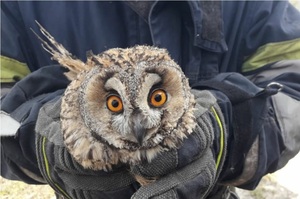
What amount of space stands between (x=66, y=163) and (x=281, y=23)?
40.2 inches

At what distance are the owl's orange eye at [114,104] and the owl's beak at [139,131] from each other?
3.0 inches

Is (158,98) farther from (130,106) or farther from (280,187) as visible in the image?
(280,187)

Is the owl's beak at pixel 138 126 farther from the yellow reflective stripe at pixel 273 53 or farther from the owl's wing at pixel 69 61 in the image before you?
the yellow reflective stripe at pixel 273 53

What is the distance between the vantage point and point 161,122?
4.39ft

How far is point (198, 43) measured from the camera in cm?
162

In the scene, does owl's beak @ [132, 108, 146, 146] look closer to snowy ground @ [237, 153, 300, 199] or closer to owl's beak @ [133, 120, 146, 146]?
owl's beak @ [133, 120, 146, 146]

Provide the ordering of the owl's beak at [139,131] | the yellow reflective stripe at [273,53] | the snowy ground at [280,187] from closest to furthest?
the owl's beak at [139,131], the yellow reflective stripe at [273,53], the snowy ground at [280,187]

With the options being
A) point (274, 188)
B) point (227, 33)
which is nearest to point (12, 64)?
point (227, 33)

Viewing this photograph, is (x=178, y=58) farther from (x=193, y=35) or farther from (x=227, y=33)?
(x=227, y=33)

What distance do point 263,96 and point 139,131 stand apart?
0.53 m

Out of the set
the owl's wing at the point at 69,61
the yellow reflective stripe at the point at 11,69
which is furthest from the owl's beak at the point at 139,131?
the yellow reflective stripe at the point at 11,69

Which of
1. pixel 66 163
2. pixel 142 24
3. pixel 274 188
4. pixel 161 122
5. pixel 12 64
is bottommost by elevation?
pixel 274 188

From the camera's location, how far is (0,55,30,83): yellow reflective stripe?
5.36ft

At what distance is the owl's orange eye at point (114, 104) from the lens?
1271mm
